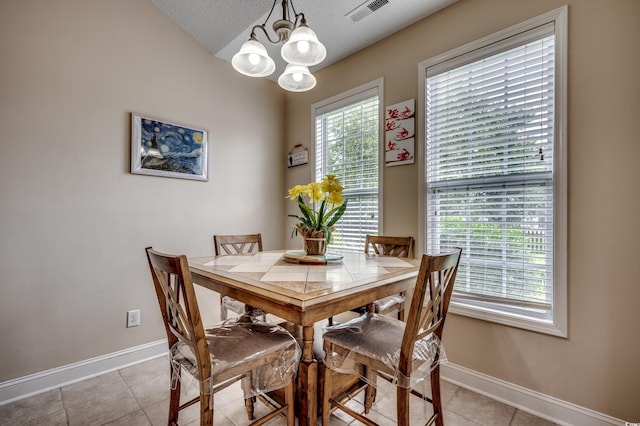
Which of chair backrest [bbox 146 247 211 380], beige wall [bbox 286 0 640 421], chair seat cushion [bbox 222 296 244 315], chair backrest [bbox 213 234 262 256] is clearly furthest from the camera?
chair backrest [bbox 213 234 262 256]

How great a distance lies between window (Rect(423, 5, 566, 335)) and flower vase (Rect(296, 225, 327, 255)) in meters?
0.89

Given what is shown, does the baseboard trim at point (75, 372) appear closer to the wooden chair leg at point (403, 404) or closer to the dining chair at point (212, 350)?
the dining chair at point (212, 350)

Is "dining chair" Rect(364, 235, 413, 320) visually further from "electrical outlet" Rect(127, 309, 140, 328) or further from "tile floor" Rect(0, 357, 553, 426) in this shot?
"electrical outlet" Rect(127, 309, 140, 328)

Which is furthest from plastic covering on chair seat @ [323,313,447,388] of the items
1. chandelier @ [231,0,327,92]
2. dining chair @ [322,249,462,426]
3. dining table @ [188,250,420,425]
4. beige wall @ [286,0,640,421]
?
chandelier @ [231,0,327,92]

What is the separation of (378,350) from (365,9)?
A: 7.55ft

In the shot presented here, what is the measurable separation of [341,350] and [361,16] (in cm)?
235

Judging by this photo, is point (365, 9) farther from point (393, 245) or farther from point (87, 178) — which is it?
point (87, 178)

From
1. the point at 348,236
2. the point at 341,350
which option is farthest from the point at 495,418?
the point at 348,236

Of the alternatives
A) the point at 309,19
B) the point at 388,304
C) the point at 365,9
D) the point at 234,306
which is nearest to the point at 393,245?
the point at 388,304

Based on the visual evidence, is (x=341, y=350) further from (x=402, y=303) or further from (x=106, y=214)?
(x=106, y=214)

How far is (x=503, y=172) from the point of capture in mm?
1888

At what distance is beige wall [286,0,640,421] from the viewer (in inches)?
58.1

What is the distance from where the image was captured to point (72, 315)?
2057mm

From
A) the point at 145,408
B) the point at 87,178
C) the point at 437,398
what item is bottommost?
the point at 145,408
